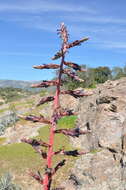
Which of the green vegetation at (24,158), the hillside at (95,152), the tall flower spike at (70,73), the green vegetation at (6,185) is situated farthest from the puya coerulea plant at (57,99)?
the green vegetation at (24,158)

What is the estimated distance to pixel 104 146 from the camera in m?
27.4

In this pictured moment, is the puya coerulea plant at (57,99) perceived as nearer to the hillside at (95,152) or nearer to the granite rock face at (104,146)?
the hillside at (95,152)

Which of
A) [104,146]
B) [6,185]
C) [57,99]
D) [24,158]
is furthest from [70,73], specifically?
[24,158]

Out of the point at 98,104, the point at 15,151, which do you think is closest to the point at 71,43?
the point at 98,104

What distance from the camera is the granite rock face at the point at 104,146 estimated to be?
24.1m

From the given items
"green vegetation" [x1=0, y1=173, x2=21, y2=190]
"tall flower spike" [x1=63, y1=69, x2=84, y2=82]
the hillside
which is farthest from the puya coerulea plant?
"green vegetation" [x1=0, y1=173, x2=21, y2=190]

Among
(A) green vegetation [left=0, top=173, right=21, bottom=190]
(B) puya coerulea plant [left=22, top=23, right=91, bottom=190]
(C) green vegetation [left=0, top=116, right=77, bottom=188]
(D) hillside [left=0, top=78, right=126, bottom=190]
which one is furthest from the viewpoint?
(C) green vegetation [left=0, top=116, right=77, bottom=188]

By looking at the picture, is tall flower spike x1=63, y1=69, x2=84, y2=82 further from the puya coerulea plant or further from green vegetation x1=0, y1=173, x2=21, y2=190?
green vegetation x1=0, y1=173, x2=21, y2=190

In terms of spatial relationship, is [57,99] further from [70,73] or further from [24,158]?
[24,158]

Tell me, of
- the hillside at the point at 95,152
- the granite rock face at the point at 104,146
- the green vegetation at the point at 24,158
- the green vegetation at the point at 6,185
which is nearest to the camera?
the green vegetation at the point at 6,185

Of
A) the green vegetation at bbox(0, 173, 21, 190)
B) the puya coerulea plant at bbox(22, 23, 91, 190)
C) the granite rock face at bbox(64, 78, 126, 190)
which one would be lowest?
the green vegetation at bbox(0, 173, 21, 190)

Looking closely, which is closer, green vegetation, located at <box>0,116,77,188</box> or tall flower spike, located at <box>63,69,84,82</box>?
tall flower spike, located at <box>63,69,84,82</box>

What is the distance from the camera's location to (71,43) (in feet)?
22.4

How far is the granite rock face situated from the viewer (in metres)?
24.1
